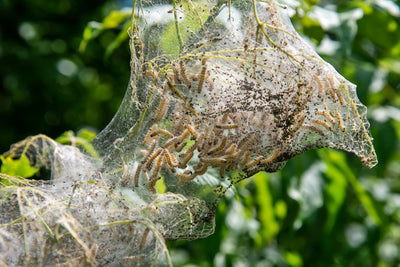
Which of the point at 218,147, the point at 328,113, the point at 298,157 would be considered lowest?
the point at 298,157

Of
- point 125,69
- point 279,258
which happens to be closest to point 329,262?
point 279,258

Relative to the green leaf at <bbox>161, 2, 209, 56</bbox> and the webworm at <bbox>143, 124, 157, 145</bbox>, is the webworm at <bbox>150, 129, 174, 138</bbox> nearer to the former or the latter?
the webworm at <bbox>143, 124, 157, 145</bbox>

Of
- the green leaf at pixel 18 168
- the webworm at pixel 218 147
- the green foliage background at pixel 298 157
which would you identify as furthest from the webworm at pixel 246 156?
the green leaf at pixel 18 168

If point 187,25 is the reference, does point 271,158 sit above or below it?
→ below

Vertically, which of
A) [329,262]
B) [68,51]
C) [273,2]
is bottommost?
[329,262]

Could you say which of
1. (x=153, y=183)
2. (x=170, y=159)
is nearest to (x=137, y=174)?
(x=153, y=183)

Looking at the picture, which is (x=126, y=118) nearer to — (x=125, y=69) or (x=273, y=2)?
(x=273, y=2)

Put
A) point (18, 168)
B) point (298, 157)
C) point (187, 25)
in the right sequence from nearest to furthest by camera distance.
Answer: point (187, 25) → point (18, 168) → point (298, 157)

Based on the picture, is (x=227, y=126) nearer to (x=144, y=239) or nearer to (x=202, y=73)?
(x=202, y=73)

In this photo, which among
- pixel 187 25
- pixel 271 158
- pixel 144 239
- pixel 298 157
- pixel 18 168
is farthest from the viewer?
pixel 298 157
